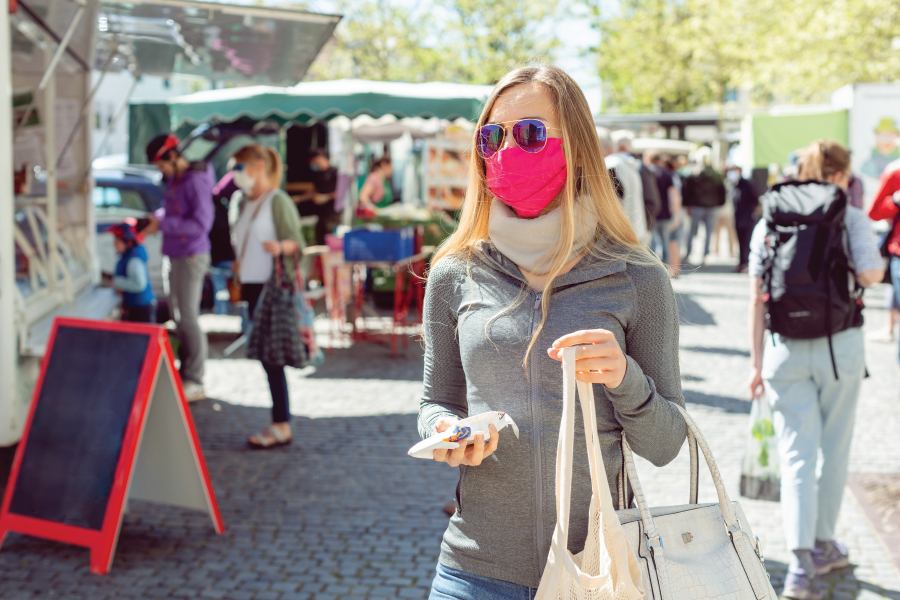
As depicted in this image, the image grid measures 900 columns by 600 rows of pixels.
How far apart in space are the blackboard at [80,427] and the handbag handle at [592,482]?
317cm

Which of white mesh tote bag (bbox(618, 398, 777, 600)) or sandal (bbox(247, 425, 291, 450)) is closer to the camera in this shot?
white mesh tote bag (bbox(618, 398, 777, 600))

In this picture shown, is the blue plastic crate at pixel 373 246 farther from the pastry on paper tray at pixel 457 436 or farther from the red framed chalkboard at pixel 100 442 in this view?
the pastry on paper tray at pixel 457 436

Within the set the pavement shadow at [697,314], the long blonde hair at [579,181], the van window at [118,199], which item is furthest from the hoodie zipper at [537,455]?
the van window at [118,199]

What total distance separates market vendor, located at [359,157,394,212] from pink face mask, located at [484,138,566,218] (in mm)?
13764

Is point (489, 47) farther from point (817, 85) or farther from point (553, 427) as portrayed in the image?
point (553, 427)

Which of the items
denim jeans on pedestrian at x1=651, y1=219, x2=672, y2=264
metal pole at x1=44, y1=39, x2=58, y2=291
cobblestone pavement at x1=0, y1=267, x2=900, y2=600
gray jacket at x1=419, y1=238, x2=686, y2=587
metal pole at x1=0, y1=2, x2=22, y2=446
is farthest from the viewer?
denim jeans on pedestrian at x1=651, y1=219, x2=672, y2=264

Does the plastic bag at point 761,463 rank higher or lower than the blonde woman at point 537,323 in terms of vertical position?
lower

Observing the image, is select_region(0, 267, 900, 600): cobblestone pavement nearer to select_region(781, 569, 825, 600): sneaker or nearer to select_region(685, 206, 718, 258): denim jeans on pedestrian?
select_region(781, 569, 825, 600): sneaker

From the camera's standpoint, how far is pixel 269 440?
20.5 feet

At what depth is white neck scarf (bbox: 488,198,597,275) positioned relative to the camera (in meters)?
1.96

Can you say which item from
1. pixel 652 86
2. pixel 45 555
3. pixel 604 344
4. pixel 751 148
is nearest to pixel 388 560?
pixel 45 555

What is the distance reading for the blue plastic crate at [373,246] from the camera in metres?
9.76

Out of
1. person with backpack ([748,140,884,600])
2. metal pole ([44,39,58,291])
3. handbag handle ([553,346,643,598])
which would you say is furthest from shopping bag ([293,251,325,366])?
handbag handle ([553,346,643,598])

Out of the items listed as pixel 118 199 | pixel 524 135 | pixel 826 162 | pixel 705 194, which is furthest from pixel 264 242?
pixel 705 194
